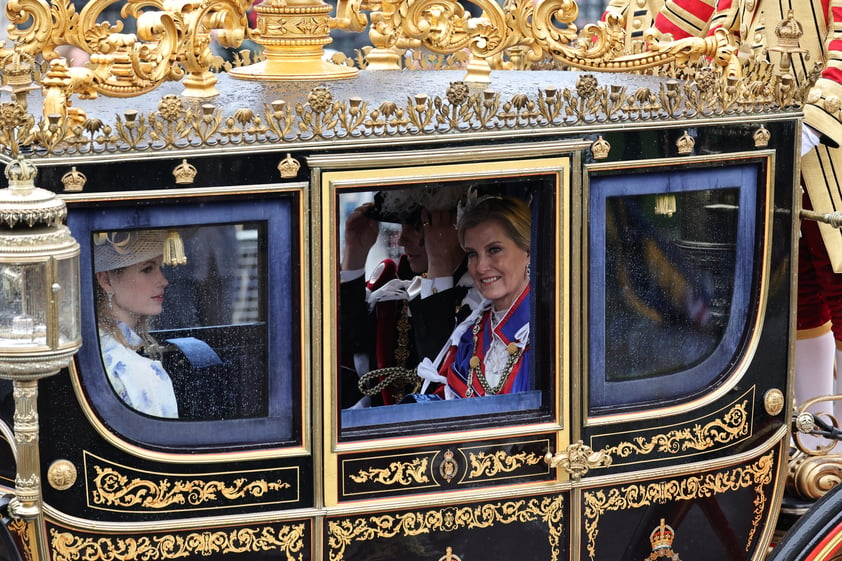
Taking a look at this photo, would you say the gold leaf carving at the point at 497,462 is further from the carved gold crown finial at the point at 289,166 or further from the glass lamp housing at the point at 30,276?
the glass lamp housing at the point at 30,276

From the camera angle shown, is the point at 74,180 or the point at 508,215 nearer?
the point at 74,180

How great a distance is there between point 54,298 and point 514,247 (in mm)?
1318

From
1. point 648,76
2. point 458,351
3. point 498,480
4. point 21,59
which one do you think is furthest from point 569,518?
point 21,59

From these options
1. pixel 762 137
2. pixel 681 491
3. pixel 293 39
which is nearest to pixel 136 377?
pixel 293 39

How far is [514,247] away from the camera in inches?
164

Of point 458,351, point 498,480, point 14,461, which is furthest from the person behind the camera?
point 458,351

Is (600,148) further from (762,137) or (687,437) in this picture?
(687,437)

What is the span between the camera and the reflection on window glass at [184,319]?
358cm

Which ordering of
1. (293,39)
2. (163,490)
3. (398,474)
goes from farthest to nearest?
(293,39) < (398,474) < (163,490)

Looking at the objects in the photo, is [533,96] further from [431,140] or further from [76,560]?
[76,560]

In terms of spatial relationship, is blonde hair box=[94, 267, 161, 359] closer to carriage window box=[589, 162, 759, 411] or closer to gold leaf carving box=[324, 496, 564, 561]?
gold leaf carving box=[324, 496, 564, 561]

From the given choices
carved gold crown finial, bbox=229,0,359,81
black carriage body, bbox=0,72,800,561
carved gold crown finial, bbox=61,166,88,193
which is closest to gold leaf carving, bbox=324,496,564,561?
black carriage body, bbox=0,72,800,561

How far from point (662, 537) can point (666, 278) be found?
26.0 inches

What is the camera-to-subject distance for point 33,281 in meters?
3.26
